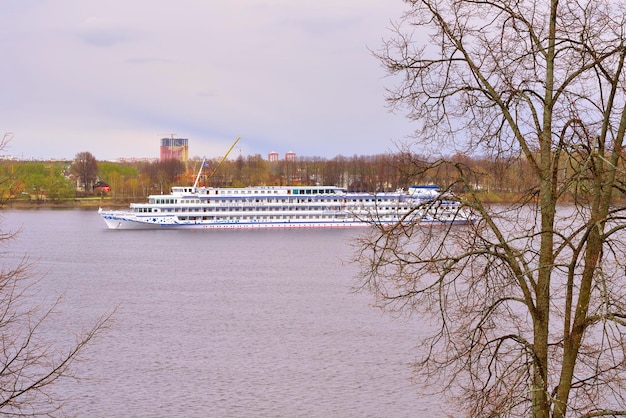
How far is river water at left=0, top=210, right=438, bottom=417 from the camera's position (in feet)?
50.2

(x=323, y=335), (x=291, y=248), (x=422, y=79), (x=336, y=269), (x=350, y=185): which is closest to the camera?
(x=422, y=79)

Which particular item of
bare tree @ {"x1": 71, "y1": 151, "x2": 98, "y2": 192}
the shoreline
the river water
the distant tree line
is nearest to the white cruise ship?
the distant tree line

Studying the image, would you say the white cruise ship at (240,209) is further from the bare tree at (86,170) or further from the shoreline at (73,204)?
the bare tree at (86,170)

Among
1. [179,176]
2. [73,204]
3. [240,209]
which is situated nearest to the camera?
[240,209]

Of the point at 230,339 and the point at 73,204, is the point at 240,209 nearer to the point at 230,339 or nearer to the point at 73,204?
the point at 73,204

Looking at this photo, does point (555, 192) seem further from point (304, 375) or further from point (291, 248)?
point (291, 248)

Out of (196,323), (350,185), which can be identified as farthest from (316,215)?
(196,323)

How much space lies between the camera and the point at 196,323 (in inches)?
901

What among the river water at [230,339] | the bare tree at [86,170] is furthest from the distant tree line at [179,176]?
the river water at [230,339]

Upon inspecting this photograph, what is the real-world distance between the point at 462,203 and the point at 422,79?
1.03 metres

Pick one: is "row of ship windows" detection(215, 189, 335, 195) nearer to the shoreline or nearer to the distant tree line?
the distant tree line

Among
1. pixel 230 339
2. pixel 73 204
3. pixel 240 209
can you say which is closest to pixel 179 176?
pixel 73 204

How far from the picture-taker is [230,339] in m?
20.6

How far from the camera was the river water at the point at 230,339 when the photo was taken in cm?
1529
